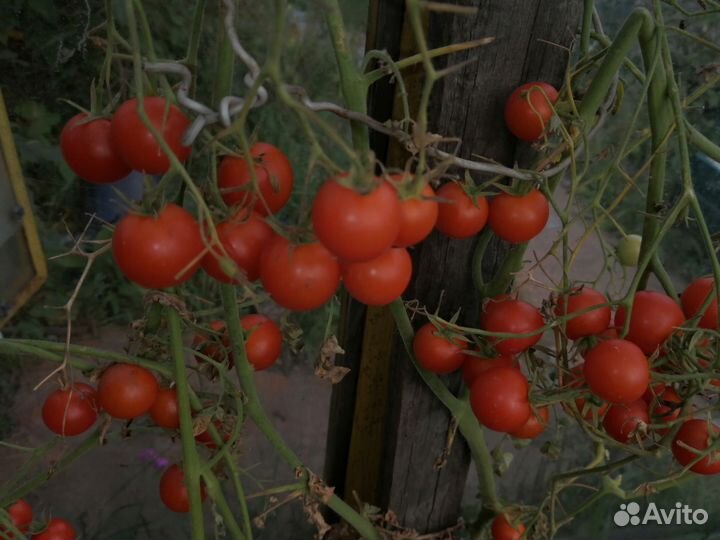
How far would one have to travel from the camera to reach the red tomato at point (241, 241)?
45cm

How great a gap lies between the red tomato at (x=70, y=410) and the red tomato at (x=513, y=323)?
1.34ft

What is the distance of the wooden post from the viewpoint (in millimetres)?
667

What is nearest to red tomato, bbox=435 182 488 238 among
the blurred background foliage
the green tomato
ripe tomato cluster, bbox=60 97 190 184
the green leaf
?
ripe tomato cluster, bbox=60 97 190 184

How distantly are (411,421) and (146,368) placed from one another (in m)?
A: 0.35

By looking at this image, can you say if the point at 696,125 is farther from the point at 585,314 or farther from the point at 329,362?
the point at 329,362

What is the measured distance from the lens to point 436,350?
0.72m

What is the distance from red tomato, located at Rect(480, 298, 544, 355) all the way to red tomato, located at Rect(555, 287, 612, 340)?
3 centimetres

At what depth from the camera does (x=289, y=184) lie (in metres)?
0.49

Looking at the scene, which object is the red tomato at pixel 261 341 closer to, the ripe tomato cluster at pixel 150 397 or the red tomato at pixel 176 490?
the ripe tomato cluster at pixel 150 397

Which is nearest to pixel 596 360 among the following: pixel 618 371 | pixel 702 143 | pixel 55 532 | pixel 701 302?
pixel 618 371

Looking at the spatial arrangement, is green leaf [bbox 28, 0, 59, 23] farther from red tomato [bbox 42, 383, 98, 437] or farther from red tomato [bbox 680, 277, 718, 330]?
red tomato [bbox 680, 277, 718, 330]

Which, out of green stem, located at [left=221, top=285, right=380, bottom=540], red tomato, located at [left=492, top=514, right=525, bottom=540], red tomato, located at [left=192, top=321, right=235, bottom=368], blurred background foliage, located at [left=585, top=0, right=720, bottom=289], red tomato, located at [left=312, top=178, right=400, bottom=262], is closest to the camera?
red tomato, located at [left=312, top=178, right=400, bottom=262]

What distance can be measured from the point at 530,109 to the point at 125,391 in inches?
17.8

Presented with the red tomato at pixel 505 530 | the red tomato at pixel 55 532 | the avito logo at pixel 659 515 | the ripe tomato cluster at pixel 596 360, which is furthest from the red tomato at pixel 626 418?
the avito logo at pixel 659 515
